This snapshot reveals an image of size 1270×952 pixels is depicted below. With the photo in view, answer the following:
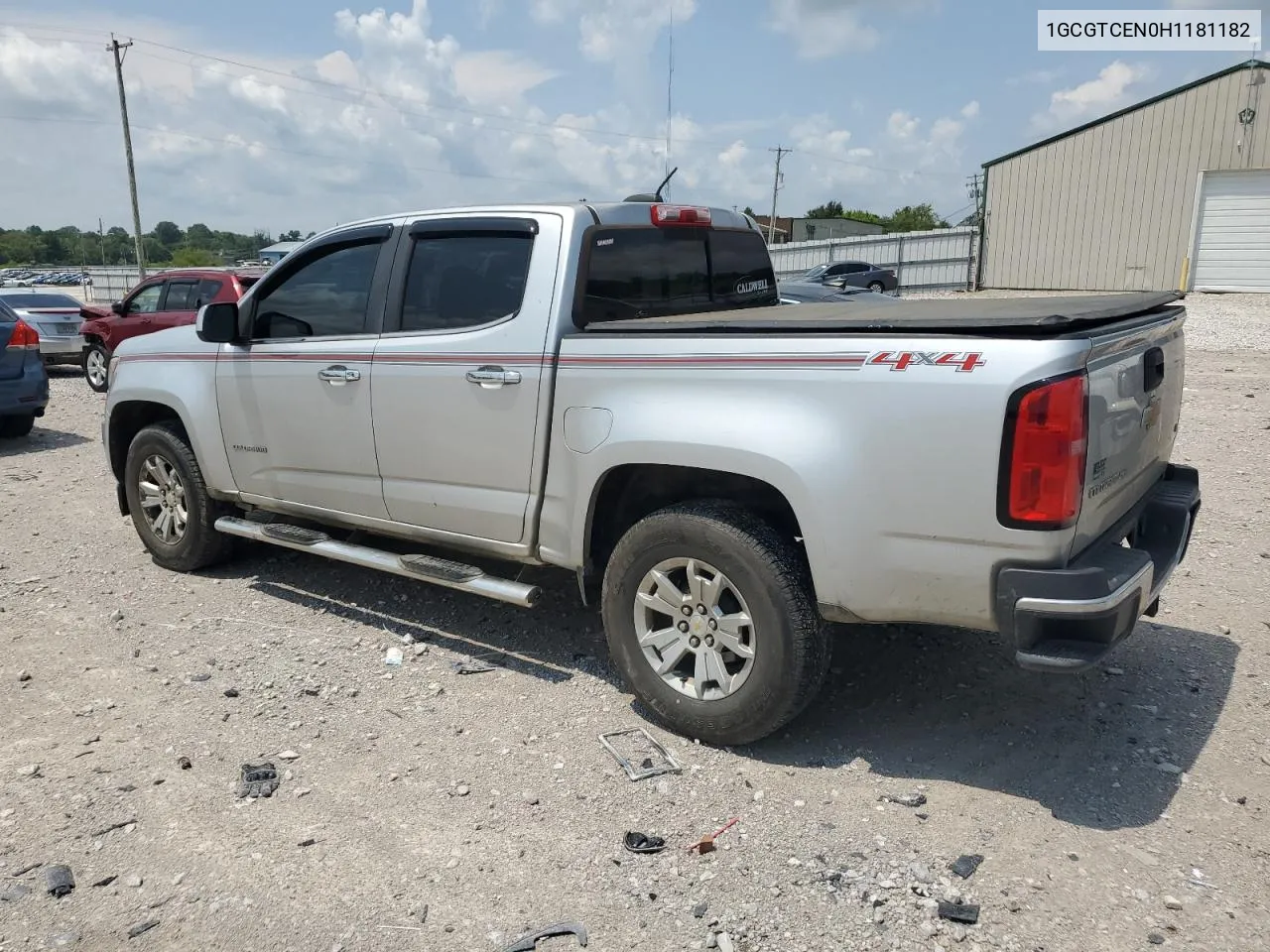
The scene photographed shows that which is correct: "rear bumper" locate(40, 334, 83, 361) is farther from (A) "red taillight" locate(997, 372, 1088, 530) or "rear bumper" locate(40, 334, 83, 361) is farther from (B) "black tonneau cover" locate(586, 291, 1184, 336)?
(A) "red taillight" locate(997, 372, 1088, 530)

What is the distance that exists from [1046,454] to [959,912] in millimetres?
1324

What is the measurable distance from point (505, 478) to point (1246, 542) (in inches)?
177

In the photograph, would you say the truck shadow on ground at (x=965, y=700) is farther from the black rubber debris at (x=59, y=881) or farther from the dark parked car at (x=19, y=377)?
the dark parked car at (x=19, y=377)

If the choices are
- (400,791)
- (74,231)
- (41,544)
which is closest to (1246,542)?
(400,791)

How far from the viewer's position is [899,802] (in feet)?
11.2

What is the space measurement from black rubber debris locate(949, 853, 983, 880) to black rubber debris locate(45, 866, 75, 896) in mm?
2654

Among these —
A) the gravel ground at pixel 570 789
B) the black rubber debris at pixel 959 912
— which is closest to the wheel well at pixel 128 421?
the gravel ground at pixel 570 789

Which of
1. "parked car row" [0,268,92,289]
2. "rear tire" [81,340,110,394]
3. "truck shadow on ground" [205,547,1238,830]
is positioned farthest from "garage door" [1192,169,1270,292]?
"parked car row" [0,268,92,289]

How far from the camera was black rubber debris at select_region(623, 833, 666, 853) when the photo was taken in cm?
315

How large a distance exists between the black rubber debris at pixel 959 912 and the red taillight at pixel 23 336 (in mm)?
10557

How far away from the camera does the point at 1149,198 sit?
85.3 feet

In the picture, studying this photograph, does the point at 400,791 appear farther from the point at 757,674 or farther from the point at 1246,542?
the point at 1246,542

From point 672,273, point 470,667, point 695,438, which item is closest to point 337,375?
point 470,667

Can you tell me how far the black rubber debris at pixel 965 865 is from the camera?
2992mm
